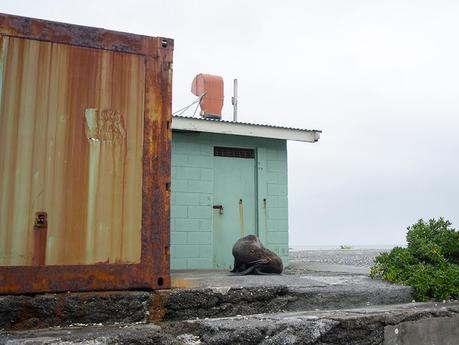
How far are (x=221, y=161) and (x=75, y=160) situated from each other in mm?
4902

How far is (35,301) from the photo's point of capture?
3.62 meters

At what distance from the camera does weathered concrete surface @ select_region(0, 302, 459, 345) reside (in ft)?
11.0

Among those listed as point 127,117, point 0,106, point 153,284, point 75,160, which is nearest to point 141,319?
point 153,284

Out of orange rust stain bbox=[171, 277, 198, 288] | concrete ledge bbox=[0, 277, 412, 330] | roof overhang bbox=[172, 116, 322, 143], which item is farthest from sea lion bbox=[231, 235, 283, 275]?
roof overhang bbox=[172, 116, 322, 143]

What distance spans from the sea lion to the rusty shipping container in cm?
226

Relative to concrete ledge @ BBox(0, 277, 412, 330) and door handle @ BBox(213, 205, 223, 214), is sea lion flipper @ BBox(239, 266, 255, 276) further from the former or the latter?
door handle @ BBox(213, 205, 223, 214)

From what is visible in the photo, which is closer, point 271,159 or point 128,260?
point 128,260

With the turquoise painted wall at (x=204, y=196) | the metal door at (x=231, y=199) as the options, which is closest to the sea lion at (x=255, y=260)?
the turquoise painted wall at (x=204, y=196)

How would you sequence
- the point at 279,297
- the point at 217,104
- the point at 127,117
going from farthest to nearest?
the point at 217,104 → the point at 279,297 → the point at 127,117

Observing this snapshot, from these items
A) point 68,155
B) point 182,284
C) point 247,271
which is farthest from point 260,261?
point 68,155

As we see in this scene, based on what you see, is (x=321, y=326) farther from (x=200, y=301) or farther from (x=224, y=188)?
(x=224, y=188)

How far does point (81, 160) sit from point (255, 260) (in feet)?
9.98

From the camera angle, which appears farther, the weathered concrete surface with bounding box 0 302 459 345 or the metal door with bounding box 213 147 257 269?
the metal door with bounding box 213 147 257 269

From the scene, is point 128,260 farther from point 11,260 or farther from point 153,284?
point 11,260
